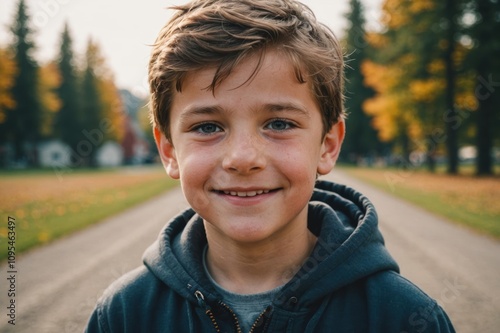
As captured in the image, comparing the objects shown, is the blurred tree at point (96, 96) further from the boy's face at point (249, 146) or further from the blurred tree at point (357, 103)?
the boy's face at point (249, 146)

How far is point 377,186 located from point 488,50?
25.6 feet

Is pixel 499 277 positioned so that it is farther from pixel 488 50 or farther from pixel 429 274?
pixel 488 50

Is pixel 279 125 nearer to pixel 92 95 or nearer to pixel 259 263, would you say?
pixel 259 263

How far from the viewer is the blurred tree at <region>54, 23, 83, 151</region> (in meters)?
45.7

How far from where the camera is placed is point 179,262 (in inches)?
76.1

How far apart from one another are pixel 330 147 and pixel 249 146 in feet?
1.78

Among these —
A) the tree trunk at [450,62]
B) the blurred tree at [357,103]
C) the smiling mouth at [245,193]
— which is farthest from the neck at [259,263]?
the blurred tree at [357,103]

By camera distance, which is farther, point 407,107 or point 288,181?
point 407,107

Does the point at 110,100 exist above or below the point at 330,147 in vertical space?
below

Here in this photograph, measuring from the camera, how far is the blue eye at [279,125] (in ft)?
5.61

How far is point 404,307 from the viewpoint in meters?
1.59

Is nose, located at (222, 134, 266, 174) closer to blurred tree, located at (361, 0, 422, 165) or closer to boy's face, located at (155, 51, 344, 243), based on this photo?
boy's face, located at (155, 51, 344, 243)

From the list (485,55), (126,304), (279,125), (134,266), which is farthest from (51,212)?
(485,55)

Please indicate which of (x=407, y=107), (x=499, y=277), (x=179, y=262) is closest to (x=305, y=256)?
(x=179, y=262)
